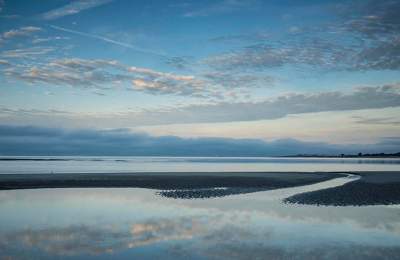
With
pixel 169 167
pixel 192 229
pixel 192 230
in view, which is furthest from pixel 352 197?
pixel 169 167

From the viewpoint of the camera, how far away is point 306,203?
26672 millimetres

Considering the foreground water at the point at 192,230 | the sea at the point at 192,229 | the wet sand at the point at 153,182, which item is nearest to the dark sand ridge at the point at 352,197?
the sea at the point at 192,229

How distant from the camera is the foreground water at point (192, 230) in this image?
1362 cm

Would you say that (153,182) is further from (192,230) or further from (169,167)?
(169,167)

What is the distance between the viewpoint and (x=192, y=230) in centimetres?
1758

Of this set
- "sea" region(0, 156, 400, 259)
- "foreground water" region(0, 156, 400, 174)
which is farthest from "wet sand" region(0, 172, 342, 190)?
"foreground water" region(0, 156, 400, 174)

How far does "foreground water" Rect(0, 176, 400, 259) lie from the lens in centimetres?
1362

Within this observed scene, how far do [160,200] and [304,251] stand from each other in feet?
53.2

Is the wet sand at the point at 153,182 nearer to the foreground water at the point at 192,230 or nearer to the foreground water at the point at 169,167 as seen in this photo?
the foreground water at the point at 192,230

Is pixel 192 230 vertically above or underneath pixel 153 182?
underneath

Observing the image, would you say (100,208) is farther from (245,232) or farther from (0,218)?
(245,232)

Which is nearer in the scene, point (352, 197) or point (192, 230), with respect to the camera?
→ point (192, 230)

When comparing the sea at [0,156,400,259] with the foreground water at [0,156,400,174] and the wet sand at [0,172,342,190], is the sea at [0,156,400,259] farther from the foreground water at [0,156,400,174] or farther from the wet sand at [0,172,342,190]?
the foreground water at [0,156,400,174]

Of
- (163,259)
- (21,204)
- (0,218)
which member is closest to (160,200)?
(21,204)
